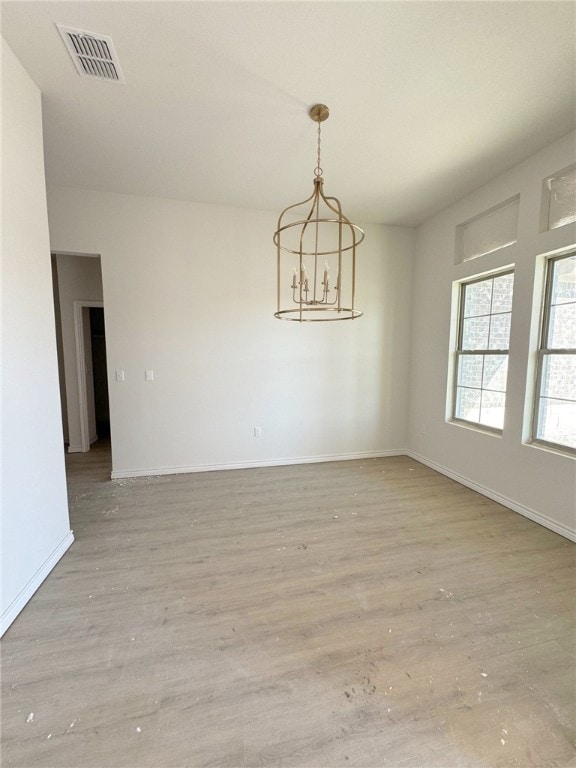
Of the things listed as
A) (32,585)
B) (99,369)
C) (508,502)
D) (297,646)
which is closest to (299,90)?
(297,646)

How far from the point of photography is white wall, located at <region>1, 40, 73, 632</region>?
5.35 ft

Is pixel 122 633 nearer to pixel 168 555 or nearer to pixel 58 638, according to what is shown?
pixel 58 638

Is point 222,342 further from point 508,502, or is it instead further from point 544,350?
point 508,502

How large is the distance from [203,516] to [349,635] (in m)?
1.53

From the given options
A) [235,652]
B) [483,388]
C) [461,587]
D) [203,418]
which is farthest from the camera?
[203,418]

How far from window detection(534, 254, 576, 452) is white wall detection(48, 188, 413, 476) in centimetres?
169

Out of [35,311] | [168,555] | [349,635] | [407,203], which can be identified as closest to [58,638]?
[168,555]

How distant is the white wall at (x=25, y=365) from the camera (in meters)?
1.63

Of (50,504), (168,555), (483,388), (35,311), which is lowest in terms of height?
(168,555)

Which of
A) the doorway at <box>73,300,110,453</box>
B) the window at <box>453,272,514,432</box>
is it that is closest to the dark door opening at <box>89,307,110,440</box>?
the doorway at <box>73,300,110,453</box>

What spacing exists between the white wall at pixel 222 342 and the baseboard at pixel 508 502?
0.83 meters

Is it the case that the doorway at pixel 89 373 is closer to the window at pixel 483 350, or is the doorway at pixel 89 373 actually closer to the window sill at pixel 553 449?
the window at pixel 483 350

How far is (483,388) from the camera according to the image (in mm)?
3209

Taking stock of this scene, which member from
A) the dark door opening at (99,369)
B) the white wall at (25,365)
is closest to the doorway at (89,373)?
the dark door opening at (99,369)
